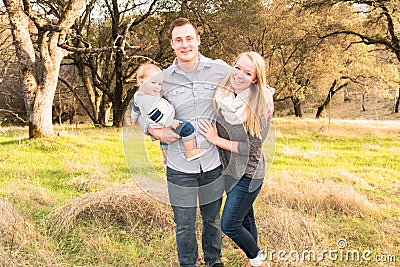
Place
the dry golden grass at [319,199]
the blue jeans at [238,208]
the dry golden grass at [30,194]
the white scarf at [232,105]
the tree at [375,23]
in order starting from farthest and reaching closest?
the tree at [375,23] → the dry golden grass at [30,194] → the dry golden grass at [319,199] → the blue jeans at [238,208] → the white scarf at [232,105]

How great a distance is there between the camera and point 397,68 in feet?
66.9

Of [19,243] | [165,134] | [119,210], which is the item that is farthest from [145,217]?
[165,134]

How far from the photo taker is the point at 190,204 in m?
3.17

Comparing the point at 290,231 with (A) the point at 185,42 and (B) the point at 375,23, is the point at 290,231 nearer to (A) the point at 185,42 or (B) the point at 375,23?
(A) the point at 185,42

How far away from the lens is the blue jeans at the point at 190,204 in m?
3.13

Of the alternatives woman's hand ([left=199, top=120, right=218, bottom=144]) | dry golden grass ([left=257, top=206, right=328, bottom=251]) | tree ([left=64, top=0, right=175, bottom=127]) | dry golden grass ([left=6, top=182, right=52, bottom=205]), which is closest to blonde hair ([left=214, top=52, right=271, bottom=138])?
woman's hand ([left=199, top=120, right=218, bottom=144])

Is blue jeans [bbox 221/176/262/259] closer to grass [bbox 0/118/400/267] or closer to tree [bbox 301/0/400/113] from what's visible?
grass [bbox 0/118/400/267]

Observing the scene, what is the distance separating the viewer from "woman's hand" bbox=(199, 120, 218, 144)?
9.85 ft

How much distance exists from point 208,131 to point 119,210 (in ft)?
7.00

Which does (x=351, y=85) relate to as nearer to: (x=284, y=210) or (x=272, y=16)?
(x=272, y=16)

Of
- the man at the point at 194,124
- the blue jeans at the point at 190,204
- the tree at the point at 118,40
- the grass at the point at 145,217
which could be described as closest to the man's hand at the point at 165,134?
the man at the point at 194,124

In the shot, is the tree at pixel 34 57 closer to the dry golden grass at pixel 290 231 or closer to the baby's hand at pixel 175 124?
the dry golden grass at pixel 290 231

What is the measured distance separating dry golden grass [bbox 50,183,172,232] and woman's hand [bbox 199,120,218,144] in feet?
6.10

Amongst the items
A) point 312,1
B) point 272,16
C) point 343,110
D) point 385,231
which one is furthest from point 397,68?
point 385,231
